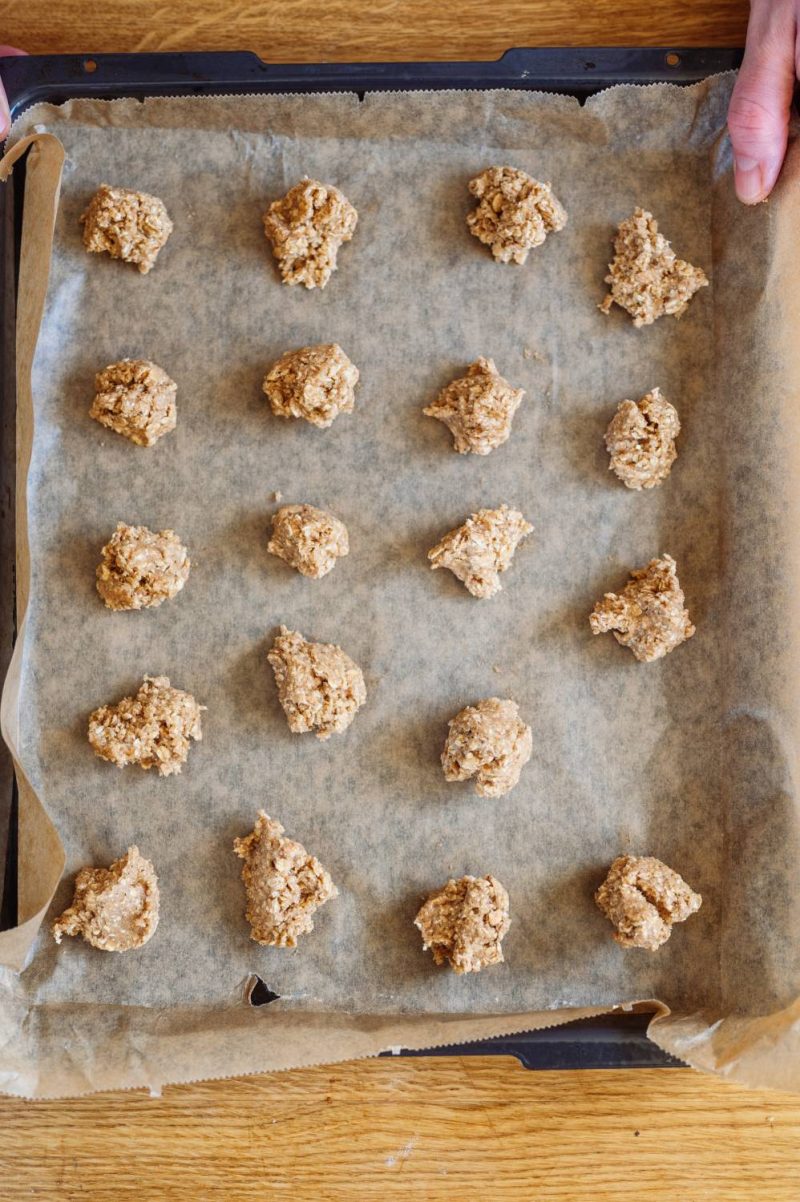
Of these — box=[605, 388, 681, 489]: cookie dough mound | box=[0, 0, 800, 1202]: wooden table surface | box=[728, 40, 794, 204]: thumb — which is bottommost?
box=[0, 0, 800, 1202]: wooden table surface

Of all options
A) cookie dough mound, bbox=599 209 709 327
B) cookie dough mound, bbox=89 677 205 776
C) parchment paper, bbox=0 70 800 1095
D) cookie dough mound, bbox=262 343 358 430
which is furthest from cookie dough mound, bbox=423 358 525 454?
cookie dough mound, bbox=89 677 205 776

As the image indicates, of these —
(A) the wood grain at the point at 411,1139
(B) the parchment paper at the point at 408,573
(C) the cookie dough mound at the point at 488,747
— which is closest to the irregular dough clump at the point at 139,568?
(B) the parchment paper at the point at 408,573

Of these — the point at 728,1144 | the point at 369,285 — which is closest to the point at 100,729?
the point at 369,285

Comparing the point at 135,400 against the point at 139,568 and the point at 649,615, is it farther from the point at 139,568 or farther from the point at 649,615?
the point at 649,615

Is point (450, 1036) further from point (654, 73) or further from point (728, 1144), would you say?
point (654, 73)

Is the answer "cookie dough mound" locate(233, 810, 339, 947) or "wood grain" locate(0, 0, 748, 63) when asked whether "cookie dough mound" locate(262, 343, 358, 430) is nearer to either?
Result: "wood grain" locate(0, 0, 748, 63)

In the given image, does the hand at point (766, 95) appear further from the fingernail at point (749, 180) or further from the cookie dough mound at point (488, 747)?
the cookie dough mound at point (488, 747)

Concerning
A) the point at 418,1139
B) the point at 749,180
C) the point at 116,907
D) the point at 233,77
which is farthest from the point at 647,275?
the point at 418,1139
